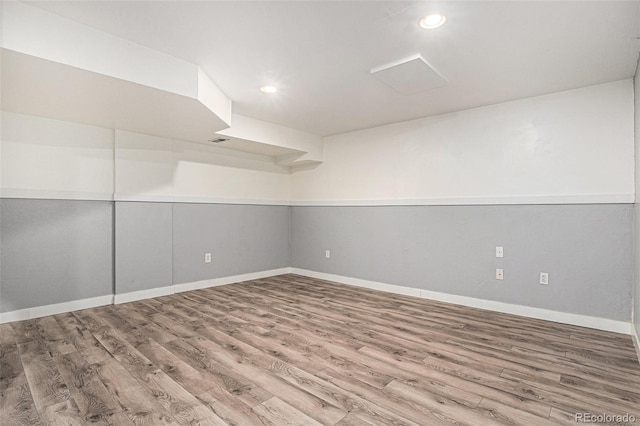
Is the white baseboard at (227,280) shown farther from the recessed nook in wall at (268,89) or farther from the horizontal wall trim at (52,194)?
Answer: the recessed nook in wall at (268,89)

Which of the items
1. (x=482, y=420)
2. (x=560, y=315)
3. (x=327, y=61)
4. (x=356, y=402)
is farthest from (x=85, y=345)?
(x=560, y=315)

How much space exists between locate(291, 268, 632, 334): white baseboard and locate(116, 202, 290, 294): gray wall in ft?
4.78

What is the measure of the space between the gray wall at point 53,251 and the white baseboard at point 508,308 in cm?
326

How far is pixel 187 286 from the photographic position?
178 inches

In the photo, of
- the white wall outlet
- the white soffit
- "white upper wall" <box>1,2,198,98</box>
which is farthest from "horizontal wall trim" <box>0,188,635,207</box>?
"white upper wall" <box>1,2,198,98</box>

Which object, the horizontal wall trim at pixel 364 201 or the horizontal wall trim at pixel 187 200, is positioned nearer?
the horizontal wall trim at pixel 364 201

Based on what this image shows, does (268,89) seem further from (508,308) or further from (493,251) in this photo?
(508,308)

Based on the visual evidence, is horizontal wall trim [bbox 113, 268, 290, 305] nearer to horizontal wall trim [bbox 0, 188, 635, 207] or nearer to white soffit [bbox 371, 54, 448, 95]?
horizontal wall trim [bbox 0, 188, 635, 207]

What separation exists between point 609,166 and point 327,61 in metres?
2.80

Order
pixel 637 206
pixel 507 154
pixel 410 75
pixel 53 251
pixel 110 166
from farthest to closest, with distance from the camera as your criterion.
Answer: pixel 110 166 < pixel 507 154 < pixel 53 251 < pixel 410 75 < pixel 637 206

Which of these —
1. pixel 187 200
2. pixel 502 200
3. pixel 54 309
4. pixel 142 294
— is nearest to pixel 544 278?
pixel 502 200

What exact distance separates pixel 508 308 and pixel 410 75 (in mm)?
2675

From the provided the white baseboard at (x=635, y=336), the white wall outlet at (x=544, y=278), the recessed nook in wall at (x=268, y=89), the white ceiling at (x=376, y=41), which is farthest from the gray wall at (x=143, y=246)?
the white baseboard at (x=635, y=336)

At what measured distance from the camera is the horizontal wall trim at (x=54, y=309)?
10.5ft
